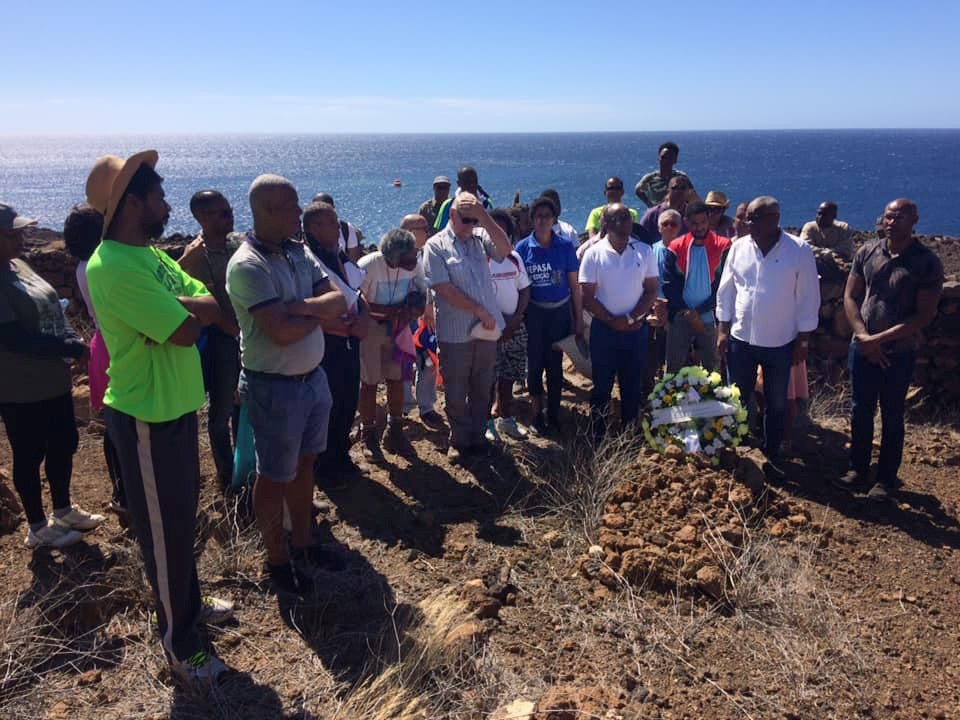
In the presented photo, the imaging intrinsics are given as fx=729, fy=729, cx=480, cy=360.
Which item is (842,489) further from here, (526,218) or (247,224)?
(247,224)

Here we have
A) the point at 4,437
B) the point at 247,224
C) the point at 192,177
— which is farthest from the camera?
the point at 192,177

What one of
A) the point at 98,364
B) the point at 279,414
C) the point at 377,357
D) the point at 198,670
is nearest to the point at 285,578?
the point at 198,670

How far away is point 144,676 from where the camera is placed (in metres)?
3.12

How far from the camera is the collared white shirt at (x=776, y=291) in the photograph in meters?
5.04

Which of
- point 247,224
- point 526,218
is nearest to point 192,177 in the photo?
point 247,224

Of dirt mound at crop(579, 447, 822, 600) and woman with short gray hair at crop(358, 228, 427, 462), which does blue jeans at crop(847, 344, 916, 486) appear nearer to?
dirt mound at crop(579, 447, 822, 600)

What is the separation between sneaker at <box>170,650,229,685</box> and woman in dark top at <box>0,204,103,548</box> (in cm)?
152

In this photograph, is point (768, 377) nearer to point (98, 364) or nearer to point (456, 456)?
point (456, 456)

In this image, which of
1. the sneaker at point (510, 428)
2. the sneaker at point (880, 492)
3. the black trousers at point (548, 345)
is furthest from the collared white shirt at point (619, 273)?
the sneaker at point (880, 492)

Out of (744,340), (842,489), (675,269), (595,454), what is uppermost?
(675,269)

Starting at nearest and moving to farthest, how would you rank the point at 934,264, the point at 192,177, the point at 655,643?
the point at 655,643 < the point at 934,264 < the point at 192,177

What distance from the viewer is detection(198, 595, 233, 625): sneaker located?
3.47 metres

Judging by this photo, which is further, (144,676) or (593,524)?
(593,524)

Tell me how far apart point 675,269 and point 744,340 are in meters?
1.27
